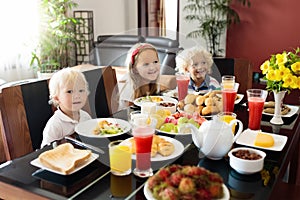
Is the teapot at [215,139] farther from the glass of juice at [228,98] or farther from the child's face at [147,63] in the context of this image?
the child's face at [147,63]

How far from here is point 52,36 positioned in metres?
4.33

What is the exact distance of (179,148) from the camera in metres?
1.33

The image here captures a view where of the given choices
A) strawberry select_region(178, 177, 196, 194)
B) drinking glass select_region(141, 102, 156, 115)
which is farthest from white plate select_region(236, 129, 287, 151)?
strawberry select_region(178, 177, 196, 194)

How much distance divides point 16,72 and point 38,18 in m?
0.71

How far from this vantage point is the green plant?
4.95 meters

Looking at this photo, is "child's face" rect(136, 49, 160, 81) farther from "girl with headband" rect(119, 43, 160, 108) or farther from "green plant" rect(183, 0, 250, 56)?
"green plant" rect(183, 0, 250, 56)

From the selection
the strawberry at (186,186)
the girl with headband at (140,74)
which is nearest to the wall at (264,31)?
the girl with headband at (140,74)

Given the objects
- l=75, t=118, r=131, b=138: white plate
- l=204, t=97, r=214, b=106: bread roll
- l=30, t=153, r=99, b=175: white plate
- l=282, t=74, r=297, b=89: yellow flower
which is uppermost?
l=282, t=74, r=297, b=89: yellow flower

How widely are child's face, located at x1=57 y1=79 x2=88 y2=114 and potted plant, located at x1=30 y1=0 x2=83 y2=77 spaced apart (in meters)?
2.57

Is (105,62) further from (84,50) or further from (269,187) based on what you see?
(269,187)

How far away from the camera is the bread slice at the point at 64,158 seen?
1.15 meters

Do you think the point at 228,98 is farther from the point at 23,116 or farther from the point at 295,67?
the point at 23,116

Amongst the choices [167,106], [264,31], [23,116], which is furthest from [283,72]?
[264,31]

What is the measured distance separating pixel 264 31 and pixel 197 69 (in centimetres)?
303
